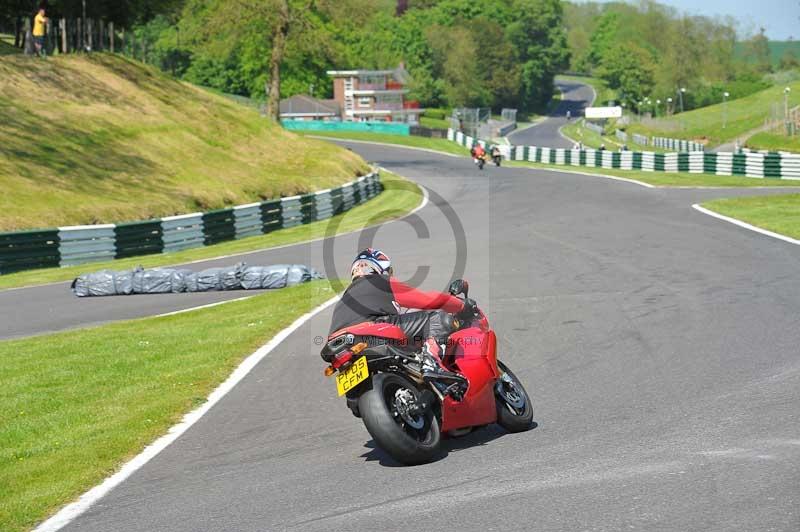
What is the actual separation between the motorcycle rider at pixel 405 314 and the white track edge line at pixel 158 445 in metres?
1.87

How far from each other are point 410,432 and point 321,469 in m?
0.70

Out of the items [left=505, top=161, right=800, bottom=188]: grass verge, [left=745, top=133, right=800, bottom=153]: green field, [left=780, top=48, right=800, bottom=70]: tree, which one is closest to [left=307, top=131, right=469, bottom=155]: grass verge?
[left=745, top=133, right=800, bottom=153]: green field

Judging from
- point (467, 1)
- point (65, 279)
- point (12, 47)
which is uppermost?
point (467, 1)

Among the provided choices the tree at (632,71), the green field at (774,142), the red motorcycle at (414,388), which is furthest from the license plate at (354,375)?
the tree at (632,71)

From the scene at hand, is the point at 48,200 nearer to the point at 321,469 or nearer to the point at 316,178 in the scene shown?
the point at 316,178

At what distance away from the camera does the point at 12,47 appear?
48.6m

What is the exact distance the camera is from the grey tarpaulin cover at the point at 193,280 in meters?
20.7

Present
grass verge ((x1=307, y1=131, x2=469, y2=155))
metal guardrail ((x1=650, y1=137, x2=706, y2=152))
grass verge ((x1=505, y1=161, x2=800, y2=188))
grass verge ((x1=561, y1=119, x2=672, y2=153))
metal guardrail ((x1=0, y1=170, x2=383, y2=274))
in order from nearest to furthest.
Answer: metal guardrail ((x1=0, y1=170, x2=383, y2=274)) → grass verge ((x1=505, y1=161, x2=800, y2=188)) → grass verge ((x1=307, y1=131, x2=469, y2=155)) → metal guardrail ((x1=650, y1=137, x2=706, y2=152)) → grass verge ((x1=561, y1=119, x2=672, y2=153))

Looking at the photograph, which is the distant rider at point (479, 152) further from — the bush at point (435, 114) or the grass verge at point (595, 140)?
the bush at point (435, 114)

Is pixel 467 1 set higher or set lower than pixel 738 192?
higher

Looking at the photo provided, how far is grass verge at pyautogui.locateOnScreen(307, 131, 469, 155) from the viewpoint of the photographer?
272 ft

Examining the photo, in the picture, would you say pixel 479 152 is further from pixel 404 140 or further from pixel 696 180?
pixel 404 140

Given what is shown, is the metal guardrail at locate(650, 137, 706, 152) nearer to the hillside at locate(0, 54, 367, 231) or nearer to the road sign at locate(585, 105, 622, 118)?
the road sign at locate(585, 105, 622, 118)

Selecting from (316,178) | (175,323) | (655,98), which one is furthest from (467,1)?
(175,323)
